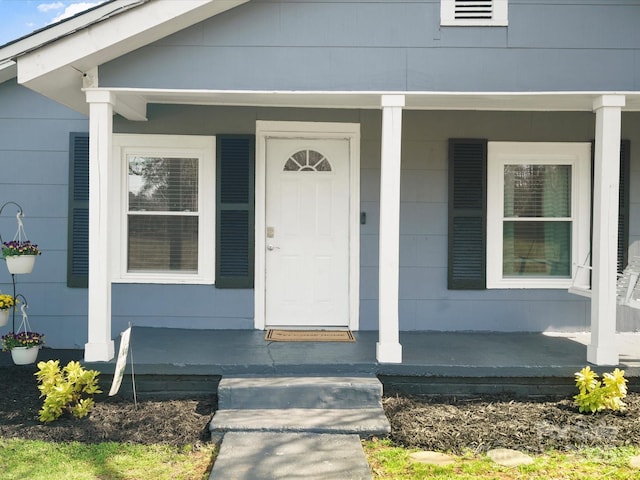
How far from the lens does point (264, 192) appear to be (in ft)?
19.0

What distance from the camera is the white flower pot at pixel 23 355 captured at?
16.8 feet

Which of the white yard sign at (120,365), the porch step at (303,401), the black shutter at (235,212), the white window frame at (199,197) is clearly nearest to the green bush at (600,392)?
the porch step at (303,401)

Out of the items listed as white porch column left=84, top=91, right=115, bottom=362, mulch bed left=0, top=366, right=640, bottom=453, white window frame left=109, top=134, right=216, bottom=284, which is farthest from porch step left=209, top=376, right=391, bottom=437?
white window frame left=109, top=134, right=216, bottom=284

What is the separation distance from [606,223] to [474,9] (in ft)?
6.44

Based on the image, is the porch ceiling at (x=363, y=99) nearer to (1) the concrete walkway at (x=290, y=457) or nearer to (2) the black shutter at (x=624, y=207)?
(2) the black shutter at (x=624, y=207)

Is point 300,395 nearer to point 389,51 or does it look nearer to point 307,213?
point 307,213

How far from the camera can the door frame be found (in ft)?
18.9

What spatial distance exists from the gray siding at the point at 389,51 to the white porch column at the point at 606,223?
0.84ft

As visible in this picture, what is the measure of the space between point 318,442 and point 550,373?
1985 millimetres

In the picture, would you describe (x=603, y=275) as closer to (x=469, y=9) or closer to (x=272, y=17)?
(x=469, y=9)

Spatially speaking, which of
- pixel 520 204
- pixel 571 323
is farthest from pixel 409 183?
pixel 571 323

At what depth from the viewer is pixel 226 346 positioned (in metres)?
5.09

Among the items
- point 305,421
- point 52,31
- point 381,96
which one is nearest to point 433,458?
point 305,421

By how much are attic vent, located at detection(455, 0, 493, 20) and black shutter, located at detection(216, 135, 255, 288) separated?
2.26 meters
